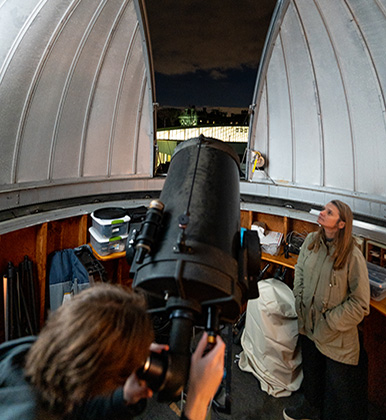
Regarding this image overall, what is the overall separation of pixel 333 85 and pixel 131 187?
3.69m

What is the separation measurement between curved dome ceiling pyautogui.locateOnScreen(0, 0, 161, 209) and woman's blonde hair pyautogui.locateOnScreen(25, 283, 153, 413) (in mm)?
3244

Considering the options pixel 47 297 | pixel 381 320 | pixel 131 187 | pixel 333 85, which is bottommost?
pixel 47 297

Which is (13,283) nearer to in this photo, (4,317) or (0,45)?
(4,317)

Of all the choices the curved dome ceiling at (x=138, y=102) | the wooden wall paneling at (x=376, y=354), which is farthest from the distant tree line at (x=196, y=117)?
the wooden wall paneling at (x=376, y=354)

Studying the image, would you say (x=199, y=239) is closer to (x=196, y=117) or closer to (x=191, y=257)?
(x=191, y=257)

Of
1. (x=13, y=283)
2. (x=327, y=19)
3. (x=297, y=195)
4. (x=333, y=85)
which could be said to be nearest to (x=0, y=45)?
(x=13, y=283)

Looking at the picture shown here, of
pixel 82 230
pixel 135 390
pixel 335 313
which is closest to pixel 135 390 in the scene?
pixel 135 390

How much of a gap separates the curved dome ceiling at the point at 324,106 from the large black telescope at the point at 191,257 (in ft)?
10.3

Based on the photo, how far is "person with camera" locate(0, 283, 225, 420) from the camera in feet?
2.63

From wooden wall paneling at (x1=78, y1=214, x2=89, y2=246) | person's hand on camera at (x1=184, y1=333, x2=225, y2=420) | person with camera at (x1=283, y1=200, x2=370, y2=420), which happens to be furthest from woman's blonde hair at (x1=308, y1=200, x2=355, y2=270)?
wooden wall paneling at (x1=78, y1=214, x2=89, y2=246)

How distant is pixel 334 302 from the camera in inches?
98.7

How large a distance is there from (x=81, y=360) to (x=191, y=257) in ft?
1.61

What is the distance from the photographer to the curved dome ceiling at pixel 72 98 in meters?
3.19

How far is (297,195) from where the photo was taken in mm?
4734
